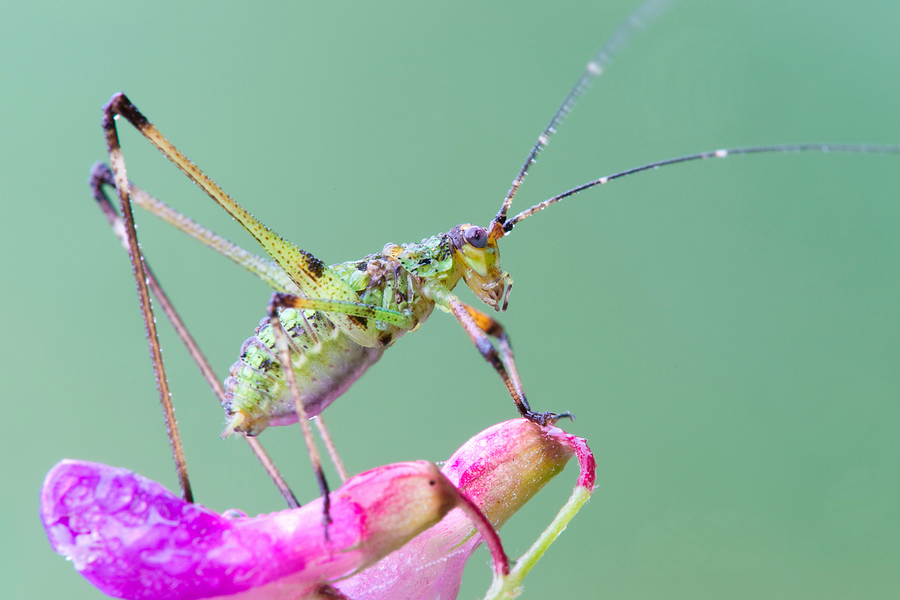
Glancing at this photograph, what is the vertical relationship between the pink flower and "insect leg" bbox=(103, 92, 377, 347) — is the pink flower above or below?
below

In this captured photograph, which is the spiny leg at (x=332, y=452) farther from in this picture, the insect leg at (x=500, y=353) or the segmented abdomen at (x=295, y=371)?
the insect leg at (x=500, y=353)

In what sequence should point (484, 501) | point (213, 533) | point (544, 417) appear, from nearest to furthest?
point (213, 533) < point (484, 501) < point (544, 417)

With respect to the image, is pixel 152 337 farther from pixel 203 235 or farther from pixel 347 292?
pixel 347 292

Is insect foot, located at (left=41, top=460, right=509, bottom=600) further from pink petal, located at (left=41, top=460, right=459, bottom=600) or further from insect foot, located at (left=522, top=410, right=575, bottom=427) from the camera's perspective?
insect foot, located at (left=522, top=410, right=575, bottom=427)

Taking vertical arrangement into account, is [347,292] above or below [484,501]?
above

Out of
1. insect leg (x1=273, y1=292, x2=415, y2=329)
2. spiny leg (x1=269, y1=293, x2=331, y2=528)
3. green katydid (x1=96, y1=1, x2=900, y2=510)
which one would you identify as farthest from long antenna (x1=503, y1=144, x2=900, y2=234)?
spiny leg (x1=269, y1=293, x2=331, y2=528)

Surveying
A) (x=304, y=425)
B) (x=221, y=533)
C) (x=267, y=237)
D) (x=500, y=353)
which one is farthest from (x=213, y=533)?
(x=267, y=237)

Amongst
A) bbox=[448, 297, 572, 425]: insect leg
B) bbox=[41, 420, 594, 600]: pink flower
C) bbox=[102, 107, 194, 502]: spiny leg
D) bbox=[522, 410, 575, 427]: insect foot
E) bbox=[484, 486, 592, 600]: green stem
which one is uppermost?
bbox=[102, 107, 194, 502]: spiny leg
